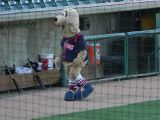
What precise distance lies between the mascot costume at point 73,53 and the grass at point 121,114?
1.06m

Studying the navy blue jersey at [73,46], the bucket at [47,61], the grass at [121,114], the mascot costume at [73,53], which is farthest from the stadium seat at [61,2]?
the grass at [121,114]

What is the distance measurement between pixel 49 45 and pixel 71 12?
105 inches

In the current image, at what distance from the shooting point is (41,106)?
10297mm

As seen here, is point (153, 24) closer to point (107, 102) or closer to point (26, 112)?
point (107, 102)

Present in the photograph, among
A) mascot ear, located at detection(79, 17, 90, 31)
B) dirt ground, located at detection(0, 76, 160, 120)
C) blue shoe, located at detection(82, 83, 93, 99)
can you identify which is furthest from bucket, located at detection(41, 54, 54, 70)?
blue shoe, located at detection(82, 83, 93, 99)

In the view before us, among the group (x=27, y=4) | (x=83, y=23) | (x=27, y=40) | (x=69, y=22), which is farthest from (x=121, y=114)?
(x=27, y=4)

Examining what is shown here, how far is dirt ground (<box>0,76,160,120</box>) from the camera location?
9.77m

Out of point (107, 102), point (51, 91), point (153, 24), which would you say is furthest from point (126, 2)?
point (107, 102)

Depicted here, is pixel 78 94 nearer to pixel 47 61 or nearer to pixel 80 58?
pixel 80 58

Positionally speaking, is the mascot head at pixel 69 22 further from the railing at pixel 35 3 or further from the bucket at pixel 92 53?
the railing at pixel 35 3

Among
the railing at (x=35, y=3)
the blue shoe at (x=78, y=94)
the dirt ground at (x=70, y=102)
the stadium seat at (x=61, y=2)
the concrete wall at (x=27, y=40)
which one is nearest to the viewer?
the dirt ground at (x=70, y=102)

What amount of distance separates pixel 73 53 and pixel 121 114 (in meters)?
1.76

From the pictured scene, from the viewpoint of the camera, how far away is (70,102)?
35.0ft

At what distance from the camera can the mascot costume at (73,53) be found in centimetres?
1059
